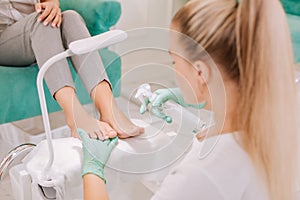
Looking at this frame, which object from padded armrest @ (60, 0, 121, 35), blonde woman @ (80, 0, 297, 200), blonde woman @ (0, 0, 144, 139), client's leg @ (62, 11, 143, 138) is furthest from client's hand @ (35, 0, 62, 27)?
blonde woman @ (80, 0, 297, 200)

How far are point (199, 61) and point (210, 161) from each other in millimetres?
164

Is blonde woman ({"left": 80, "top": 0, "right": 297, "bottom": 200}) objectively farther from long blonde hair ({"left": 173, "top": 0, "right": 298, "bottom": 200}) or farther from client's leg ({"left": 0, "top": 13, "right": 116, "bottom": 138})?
client's leg ({"left": 0, "top": 13, "right": 116, "bottom": 138})

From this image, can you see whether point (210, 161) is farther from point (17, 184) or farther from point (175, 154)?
point (17, 184)

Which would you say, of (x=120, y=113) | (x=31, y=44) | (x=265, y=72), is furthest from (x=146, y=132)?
(x=31, y=44)

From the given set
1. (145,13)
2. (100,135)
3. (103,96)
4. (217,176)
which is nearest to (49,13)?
(103,96)

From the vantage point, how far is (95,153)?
89 centimetres

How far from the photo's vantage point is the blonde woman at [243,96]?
2.14 ft

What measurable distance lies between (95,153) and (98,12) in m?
0.94

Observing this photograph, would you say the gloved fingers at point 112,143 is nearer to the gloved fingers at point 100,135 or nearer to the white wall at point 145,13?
the gloved fingers at point 100,135

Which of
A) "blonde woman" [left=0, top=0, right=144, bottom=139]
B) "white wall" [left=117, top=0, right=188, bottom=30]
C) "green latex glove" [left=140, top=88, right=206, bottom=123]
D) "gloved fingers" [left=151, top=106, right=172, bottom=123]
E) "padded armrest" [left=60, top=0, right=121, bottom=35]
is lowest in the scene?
"white wall" [left=117, top=0, right=188, bottom=30]

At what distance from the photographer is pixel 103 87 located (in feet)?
3.35

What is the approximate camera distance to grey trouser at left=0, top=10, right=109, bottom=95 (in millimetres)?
1041

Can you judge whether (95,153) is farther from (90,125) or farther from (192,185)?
(192,185)

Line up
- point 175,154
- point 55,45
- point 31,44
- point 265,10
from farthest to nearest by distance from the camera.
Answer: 1. point 31,44
2. point 55,45
3. point 175,154
4. point 265,10
